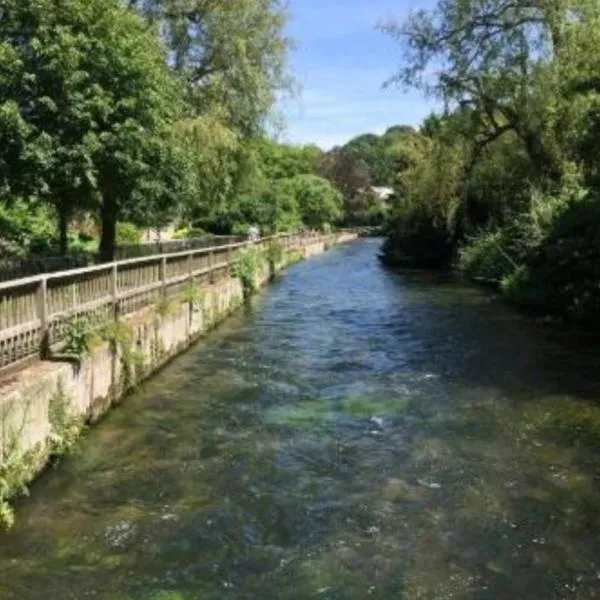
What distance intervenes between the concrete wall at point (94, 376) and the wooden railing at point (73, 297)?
0.30 meters

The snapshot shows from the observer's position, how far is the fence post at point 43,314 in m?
10.5

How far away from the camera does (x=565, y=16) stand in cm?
2977

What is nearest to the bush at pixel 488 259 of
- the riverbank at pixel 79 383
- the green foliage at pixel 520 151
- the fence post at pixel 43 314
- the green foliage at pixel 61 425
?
the green foliage at pixel 520 151

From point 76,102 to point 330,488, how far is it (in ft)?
35.5

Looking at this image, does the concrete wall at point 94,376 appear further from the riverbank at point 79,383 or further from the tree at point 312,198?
the tree at point 312,198

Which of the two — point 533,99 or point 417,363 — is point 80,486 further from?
point 533,99

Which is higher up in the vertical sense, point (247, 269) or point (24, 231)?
point (24, 231)

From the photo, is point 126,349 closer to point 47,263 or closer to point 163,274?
point 163,274

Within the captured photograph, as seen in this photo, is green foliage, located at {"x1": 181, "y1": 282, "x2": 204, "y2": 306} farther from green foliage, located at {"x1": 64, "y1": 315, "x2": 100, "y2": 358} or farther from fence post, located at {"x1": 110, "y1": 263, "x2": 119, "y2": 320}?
green foliage, located at {"x1": 64, "y1": 315, "x2": 100, "y2": 358}

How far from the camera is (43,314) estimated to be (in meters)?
10.5

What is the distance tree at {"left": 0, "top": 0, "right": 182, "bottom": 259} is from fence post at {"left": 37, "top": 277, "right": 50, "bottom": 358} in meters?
6.60

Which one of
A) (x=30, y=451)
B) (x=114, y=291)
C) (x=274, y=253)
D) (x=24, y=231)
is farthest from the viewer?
(x=274, y=253)

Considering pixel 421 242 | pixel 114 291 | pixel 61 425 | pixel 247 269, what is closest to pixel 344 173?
pixel 421 242

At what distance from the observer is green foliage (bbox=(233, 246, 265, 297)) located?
2938 centimetres
